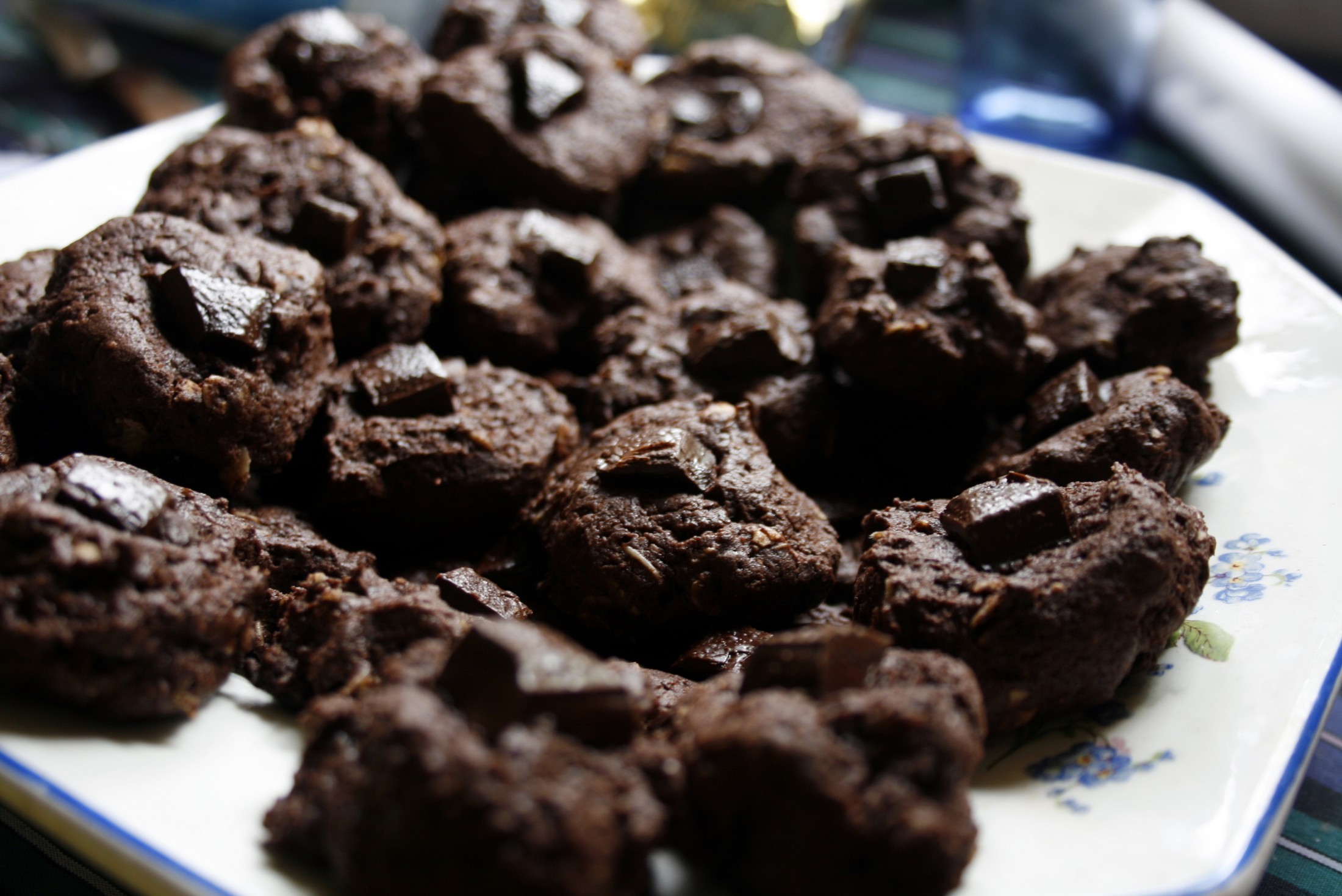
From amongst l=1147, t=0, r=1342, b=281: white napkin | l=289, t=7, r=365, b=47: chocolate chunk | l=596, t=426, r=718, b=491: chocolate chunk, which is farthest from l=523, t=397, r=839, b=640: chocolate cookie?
l=1147, t=0, r=1342, b=281: white napkin

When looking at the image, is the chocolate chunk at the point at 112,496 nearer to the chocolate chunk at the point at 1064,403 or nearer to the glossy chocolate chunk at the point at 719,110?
the chocolate chunk at the point at 1064,403

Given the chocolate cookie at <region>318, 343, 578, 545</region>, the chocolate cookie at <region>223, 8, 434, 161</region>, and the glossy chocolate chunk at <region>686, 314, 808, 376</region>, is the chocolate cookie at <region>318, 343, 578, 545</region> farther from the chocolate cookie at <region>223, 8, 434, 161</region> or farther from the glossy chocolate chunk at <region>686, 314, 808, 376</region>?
the chocolate cookie at <region>223, 8, 434, 161</region>

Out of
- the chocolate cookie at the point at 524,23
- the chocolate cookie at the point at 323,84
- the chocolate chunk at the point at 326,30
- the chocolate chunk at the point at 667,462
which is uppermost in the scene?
the chocolate cookie at the point at 524,23

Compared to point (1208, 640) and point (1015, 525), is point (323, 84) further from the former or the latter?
point (1208, 640)

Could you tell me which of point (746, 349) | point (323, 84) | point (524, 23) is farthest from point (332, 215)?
point (524, 23)

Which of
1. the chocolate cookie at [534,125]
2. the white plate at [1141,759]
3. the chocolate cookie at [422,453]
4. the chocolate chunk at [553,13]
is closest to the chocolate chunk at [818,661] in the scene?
the white plate at [1141,759]

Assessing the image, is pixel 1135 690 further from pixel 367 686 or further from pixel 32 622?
pixel 32 622
